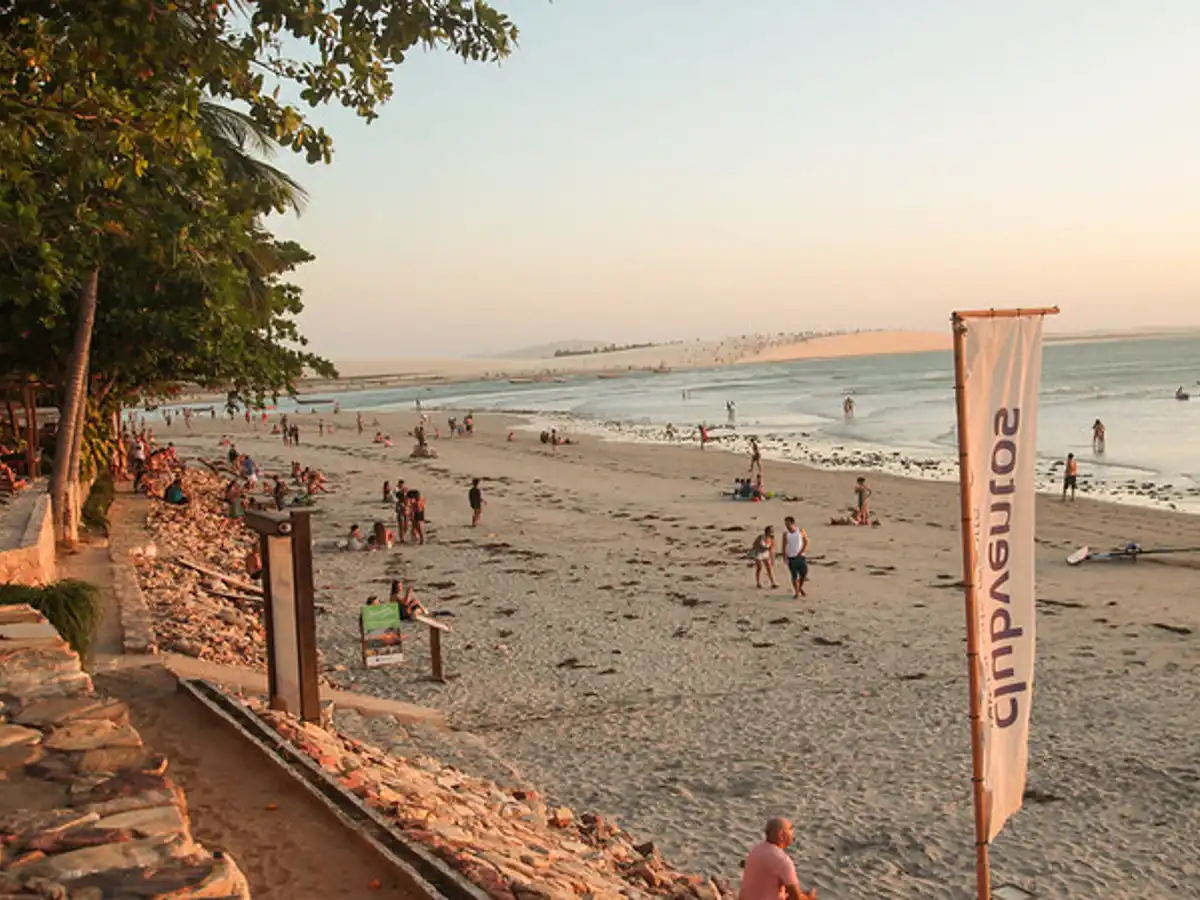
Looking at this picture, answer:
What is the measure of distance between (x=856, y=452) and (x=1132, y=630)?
28589 millimetres

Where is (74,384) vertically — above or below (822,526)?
above

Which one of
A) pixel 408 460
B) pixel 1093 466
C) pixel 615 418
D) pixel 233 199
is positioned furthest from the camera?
pixel 615 418

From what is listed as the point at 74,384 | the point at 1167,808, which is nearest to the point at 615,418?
the point at 74,384

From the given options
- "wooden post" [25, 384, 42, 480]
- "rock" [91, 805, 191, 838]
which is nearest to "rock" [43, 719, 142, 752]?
"rock" [91, 805, 191, 838]

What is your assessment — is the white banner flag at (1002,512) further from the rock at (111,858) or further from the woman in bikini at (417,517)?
the woman in bikini at (417,517)

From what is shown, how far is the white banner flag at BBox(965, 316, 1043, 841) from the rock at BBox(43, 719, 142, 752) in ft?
14.4

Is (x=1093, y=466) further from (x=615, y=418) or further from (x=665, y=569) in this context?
(x=615, y=418)

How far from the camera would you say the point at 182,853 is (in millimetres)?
4094

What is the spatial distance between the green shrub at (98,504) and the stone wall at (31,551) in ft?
13.9

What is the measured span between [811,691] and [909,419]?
50.6 metres

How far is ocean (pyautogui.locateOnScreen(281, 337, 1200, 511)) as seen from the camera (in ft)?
116

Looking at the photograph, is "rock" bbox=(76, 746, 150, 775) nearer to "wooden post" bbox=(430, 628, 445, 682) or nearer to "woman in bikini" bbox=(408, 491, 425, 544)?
"wooden post" bbox=(430, 628, 445, 682)

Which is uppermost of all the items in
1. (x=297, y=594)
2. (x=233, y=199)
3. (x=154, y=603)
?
(x=233, y=199)

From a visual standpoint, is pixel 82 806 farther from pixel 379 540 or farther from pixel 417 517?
pixel 417 517
